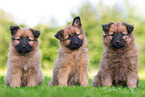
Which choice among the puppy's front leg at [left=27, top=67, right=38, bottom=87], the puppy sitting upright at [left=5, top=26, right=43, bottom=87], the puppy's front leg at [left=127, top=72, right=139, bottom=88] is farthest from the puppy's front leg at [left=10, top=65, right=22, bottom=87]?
the puppy's front leg at [left=127, top=72, right=139, bottom=88]

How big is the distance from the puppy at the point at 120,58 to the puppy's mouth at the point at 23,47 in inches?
89.9

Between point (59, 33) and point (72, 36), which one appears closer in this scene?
point (72, 36)

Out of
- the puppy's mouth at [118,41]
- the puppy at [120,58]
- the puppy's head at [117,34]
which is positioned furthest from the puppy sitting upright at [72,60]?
the puppy's mouth at [118,41]

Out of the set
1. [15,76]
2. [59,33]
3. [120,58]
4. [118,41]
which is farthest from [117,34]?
[15,76]

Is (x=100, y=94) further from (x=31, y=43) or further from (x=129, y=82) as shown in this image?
(x=31, y=43)

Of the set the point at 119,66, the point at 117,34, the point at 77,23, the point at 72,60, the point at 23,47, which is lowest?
the point at 119,66

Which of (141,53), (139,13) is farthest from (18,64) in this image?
(139,13)

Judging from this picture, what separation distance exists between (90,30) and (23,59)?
20088 millimetres

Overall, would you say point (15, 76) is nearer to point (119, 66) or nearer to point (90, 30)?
point (119, 66)

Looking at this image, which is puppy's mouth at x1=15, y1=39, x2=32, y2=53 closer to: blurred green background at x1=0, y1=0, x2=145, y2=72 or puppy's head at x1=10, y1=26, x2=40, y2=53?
puppy's head at x1=10, y1=26, x2=40, y2=53

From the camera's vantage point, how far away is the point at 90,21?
87.5 ft

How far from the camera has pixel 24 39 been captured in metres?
6.36

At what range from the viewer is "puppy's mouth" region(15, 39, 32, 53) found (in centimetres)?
624

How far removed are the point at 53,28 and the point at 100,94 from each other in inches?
869
